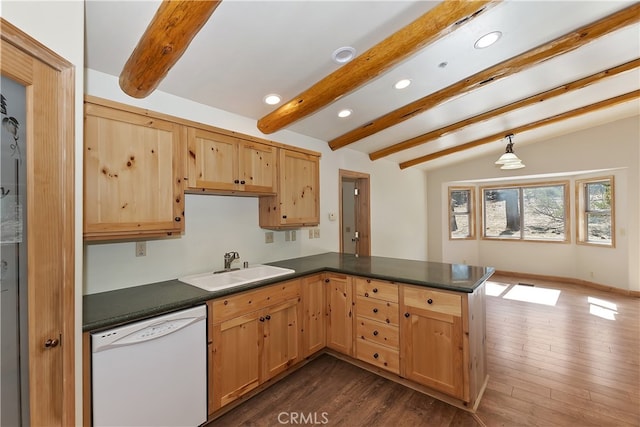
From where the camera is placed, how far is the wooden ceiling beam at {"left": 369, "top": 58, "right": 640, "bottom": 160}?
2971 mm

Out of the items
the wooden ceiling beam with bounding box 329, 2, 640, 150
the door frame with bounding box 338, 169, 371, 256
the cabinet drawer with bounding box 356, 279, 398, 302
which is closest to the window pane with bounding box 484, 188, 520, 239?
the door frame with bounding box 338, 169, 371, 256

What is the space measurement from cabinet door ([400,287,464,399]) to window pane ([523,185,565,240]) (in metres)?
5.41

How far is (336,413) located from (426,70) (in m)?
2.89

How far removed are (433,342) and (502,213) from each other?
18.1 feet

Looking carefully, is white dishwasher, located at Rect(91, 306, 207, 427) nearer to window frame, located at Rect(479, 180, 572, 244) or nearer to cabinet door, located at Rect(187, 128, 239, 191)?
cabinet door, located at Rect(187, 128, 239, 191)

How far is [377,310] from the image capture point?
8.07 ft

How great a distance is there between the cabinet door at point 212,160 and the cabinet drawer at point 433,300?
67.3 inches

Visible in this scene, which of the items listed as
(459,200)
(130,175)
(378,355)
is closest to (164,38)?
(130,175)

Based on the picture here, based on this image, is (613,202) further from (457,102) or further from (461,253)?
(457,102)

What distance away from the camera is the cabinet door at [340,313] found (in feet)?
8.70

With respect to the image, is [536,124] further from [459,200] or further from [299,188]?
[299,188]

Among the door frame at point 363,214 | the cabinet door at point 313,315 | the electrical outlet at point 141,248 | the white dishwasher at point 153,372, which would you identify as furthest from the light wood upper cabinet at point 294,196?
the door frame at point 363,214

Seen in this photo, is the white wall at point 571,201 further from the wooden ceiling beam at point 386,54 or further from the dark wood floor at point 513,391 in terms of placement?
the wooden ceiling beam at point 386,54

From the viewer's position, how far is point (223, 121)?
2672 mm
